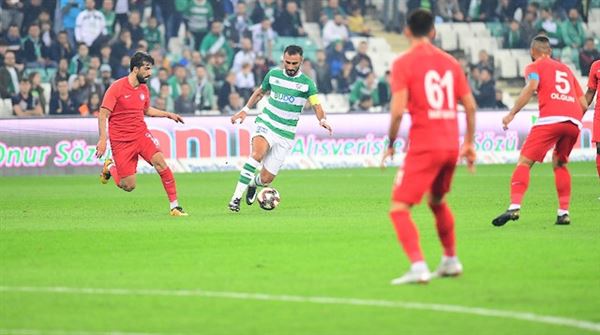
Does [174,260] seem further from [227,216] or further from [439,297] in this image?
[227,216]

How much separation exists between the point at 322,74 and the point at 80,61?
6455mm

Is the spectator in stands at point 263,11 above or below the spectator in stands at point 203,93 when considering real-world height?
above

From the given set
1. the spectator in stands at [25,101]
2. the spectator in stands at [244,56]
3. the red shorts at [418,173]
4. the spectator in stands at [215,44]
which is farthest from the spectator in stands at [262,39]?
the red shorts at [418,173]

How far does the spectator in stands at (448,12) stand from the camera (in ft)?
126

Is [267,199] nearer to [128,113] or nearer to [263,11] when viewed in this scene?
[128,113]

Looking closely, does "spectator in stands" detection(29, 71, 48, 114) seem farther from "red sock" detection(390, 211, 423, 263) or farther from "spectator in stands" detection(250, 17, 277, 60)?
"red sock" detection(390, 211, 423, 263)

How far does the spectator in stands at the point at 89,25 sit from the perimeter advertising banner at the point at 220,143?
13.2ft

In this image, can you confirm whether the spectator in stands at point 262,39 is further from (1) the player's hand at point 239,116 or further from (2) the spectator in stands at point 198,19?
(1) the player's hand at point 239,116

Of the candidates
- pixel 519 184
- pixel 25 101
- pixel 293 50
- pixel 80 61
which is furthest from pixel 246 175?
pixel 80 61

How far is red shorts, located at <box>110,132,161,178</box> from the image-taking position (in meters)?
19.0

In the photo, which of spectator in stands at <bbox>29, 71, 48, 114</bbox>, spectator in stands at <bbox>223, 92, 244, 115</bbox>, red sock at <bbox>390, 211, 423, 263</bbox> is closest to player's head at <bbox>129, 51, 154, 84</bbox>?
red sock at <bbox>390, 211, 423, 263</bbox>

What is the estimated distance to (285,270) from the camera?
11945mm

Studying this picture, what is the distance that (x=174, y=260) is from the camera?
1283cm

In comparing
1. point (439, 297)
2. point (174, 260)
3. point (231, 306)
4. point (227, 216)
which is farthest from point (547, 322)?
point (227, 216)
